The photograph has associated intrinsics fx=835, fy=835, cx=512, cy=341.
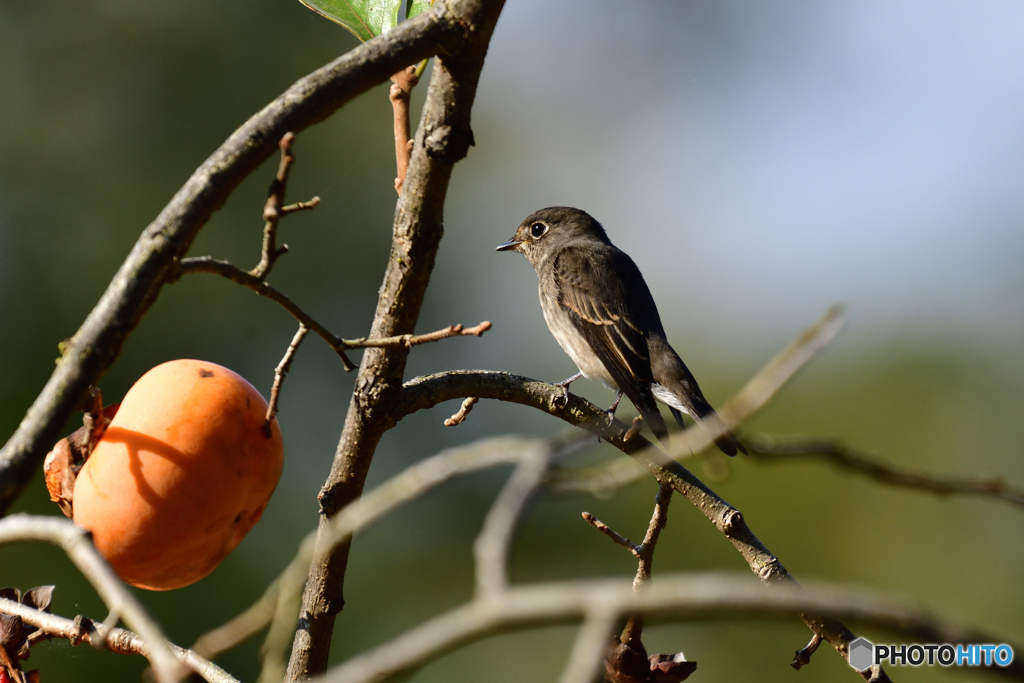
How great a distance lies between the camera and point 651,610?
2.55 feet

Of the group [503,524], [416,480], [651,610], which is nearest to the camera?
[651,610]

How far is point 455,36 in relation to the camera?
1562 mm

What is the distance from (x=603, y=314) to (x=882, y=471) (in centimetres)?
373

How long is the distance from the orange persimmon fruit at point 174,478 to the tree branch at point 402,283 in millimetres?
195

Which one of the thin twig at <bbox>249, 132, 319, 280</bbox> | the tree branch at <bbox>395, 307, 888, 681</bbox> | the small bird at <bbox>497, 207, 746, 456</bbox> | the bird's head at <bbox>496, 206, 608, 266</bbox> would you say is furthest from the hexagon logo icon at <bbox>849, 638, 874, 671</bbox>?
the bird's head at <bbox>496, 206, 608, 266</bbox>


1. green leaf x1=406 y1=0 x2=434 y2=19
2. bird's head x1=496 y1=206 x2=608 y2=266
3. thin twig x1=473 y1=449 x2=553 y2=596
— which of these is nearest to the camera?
thin twig x1=473 y1=449 x2=553 y2=596

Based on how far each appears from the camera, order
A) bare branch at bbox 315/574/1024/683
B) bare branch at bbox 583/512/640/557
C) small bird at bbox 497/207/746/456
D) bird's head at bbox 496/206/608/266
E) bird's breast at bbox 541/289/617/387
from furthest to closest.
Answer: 1. bird's head at bbox 496/206/608/266
2. bird's breast at bbox 541/289/617/387
3. small bird at bbox 497/207/746/456
4. bare branch at bbox 583/512/640/557
5. bare branch at bbox 315/574/1024/683

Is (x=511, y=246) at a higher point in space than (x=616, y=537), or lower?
higher

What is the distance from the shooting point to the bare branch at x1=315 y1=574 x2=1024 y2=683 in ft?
2.44

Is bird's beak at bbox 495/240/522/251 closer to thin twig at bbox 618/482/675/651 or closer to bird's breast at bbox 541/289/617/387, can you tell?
bird's breast at bbox 541/289/617/387

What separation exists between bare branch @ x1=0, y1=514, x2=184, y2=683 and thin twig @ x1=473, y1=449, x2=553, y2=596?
342 millimetres

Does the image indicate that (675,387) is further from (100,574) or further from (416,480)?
(100,574)

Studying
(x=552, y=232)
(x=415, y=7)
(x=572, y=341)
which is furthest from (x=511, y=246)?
(x=415, y=7)

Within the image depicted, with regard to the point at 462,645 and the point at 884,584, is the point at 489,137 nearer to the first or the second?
the point at 884,584
